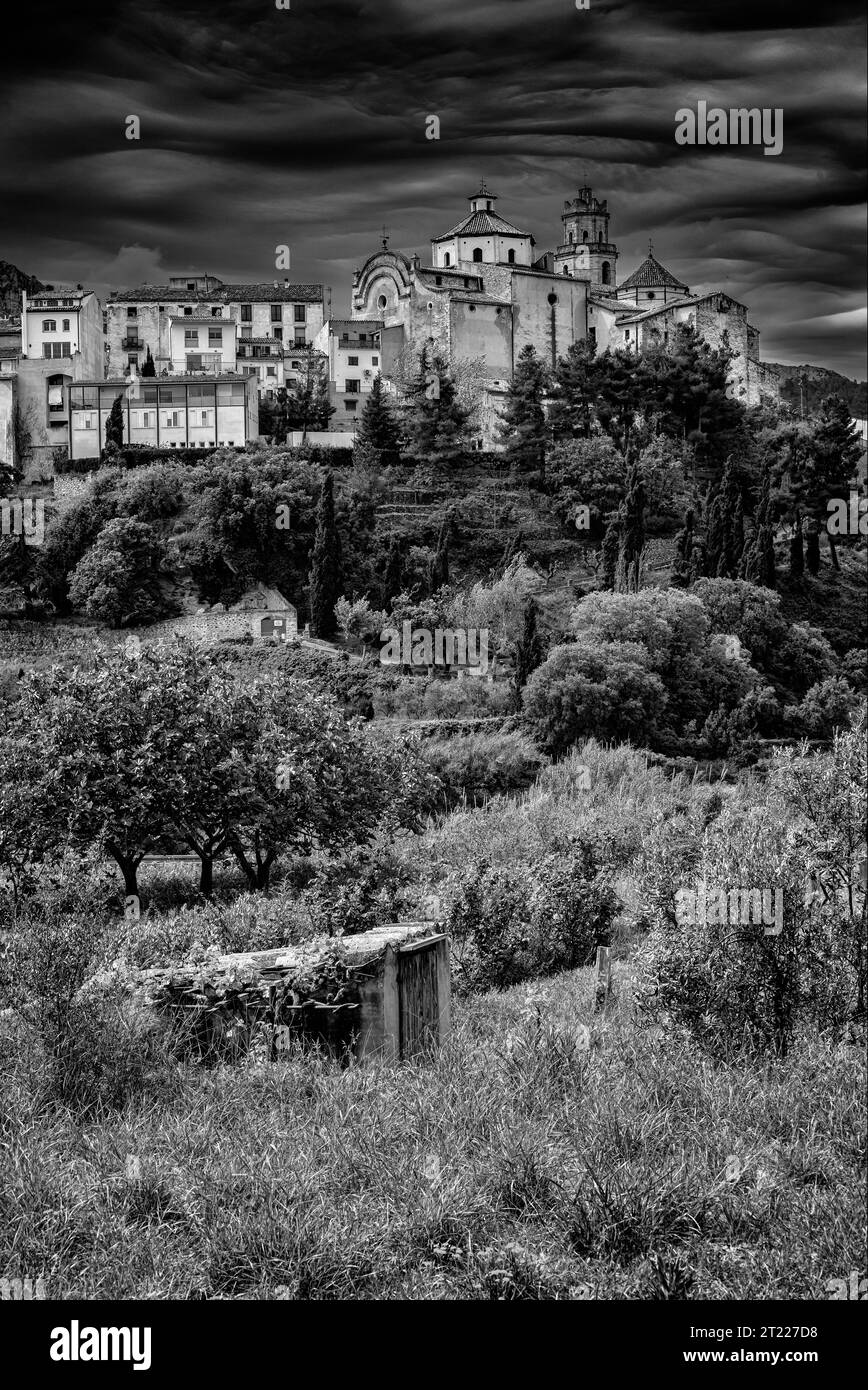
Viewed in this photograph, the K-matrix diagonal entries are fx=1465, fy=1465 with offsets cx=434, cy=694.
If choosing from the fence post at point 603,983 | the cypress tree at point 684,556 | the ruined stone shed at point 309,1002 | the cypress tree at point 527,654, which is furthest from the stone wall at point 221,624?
the ruined stone shed at point 309,1002

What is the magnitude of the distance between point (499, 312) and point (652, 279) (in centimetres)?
976

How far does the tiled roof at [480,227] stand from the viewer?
48.3 m

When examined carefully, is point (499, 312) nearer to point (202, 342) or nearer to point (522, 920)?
point (202, 342)

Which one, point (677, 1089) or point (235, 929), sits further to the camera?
point (235, 929)

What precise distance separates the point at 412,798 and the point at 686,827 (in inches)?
309

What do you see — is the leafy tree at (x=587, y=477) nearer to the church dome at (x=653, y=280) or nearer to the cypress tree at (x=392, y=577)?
the cypress tree at (x=392, y=577)

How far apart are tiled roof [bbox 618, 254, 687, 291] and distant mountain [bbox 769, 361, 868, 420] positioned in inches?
205

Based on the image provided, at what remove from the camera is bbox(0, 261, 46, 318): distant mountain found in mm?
46156

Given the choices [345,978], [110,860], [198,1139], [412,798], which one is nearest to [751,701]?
[412,798]

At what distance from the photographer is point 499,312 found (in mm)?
46594

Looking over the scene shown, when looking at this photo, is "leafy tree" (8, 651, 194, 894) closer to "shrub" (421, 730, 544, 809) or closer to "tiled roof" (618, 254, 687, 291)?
"shrub" (421, 730, 544, 809)

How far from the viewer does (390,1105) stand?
6.05m

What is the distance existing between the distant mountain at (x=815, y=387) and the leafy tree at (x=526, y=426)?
59.7 feet

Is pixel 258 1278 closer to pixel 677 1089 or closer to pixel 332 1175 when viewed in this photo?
pixel 332 1175
